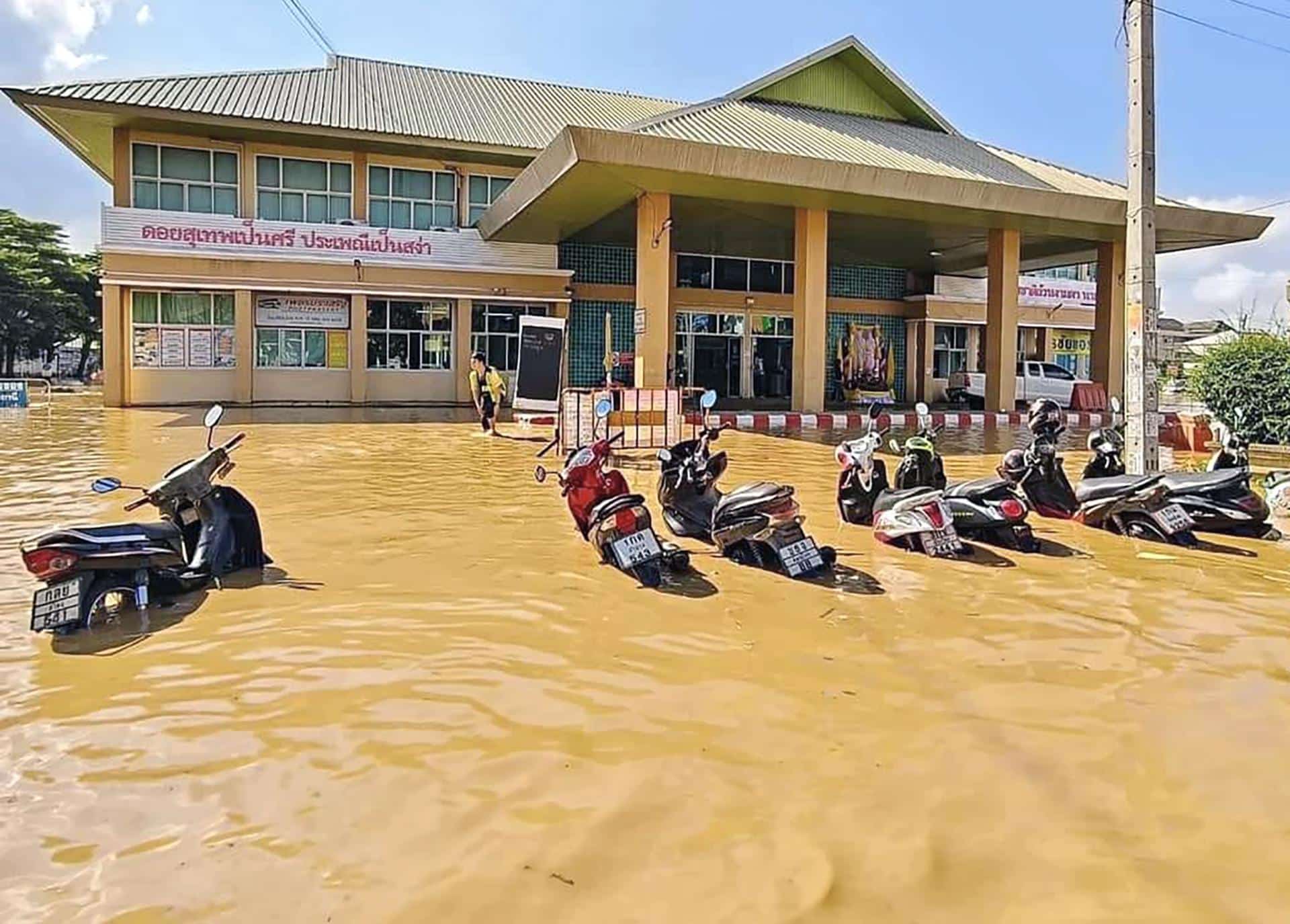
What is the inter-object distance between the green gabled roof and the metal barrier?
8.43m

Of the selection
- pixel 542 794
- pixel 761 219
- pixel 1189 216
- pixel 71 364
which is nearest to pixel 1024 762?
pixel 542 794

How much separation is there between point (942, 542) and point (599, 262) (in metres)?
19.2

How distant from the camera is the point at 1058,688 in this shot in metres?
3.91

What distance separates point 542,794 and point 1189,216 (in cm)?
2014

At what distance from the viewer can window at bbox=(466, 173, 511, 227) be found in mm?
23109

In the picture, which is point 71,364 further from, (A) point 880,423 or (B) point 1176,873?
(B) point 1176,873

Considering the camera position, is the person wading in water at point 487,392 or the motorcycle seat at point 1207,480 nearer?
the motorcycle seat at point 1207,480

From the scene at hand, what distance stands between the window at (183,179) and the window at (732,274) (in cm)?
1067

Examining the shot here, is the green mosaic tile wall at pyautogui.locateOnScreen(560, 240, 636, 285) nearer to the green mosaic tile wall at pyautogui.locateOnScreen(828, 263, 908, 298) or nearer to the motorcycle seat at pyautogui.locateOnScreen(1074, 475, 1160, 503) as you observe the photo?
the green mosaic tile wall at pyautogui.locateOnScreen(828, 263, 908, 298)

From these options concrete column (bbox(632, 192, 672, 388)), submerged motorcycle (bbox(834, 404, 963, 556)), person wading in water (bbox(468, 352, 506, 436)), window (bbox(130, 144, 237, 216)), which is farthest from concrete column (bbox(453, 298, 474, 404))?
submerged motorcycle (bbox(834, 404, 963, 556))

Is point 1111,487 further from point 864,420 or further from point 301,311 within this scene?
point 301,311

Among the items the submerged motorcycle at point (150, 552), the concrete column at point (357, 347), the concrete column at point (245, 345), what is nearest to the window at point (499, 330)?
the concrete column at point (357, 347)

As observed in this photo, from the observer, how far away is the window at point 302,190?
21719 mm

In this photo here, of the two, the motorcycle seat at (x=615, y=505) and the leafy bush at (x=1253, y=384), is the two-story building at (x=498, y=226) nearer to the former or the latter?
the leafy bush at (x=1253, y=384)
